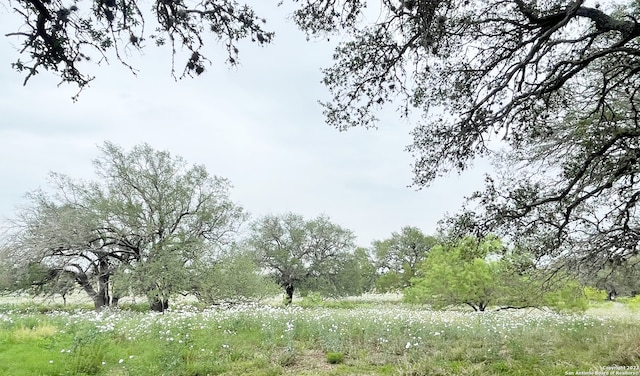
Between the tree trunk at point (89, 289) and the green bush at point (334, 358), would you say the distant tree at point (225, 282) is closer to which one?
the tree trunk at point (89, 289)

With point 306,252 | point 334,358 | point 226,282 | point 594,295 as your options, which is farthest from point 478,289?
point 334,358

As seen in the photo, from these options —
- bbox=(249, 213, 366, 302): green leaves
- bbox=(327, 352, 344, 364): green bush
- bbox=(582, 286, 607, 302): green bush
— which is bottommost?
bbox=(327, 352, 344, 364): green bush

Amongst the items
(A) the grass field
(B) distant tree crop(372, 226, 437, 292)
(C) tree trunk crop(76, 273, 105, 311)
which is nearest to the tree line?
(C) tree trunk crop(76, 273, 105, 311)

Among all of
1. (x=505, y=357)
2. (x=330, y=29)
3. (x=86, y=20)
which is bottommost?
(x=505, y=357)

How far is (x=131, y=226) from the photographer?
1738 centimetres

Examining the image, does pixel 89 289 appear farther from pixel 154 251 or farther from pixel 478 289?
pixel 478 289

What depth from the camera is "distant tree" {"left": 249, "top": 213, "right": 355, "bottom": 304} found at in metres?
30.7

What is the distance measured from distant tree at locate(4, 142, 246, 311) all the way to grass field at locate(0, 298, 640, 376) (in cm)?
796

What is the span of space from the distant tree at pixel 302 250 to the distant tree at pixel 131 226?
38.9ft

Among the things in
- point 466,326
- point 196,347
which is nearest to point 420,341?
point 466,326

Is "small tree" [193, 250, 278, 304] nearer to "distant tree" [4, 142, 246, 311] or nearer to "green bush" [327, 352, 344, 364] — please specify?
"distant tree" [4, 142, 246, 311]

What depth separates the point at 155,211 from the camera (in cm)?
1802

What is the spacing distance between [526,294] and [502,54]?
17.4 meters

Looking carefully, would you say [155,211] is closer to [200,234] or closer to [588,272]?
[200,234]
